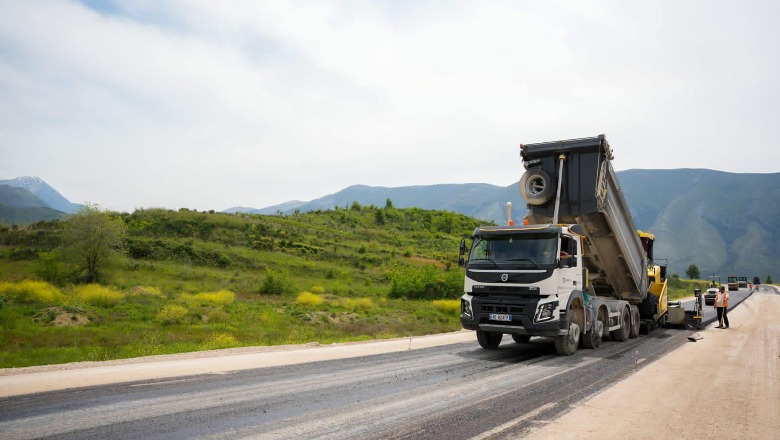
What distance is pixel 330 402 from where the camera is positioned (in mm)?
7117

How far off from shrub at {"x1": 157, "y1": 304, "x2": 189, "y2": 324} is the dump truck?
1599 cm

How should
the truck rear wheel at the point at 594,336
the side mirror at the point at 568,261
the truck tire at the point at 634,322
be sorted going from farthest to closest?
1. the truck tire at the point at 634,322
2. the truck rear wheel at the point at 594,336
3. the side mirror at the point at 568,261

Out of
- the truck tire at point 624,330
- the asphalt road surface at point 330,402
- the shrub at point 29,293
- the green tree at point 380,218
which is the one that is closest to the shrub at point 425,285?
the shrub at point 29,293

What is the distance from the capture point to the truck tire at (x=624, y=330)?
14867mm

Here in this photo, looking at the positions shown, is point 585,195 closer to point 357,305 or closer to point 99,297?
point 357,305

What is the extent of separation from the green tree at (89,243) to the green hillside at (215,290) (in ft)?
2.51

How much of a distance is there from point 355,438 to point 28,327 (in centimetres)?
2020

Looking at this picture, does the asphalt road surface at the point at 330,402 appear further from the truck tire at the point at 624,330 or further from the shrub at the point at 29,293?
the shrub at the point at 29,293

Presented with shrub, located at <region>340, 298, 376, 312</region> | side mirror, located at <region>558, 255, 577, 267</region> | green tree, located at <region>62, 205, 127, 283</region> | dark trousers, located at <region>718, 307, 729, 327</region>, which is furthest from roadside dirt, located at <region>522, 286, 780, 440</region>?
green tree, located at <region>62, 205, 127, 283</region>

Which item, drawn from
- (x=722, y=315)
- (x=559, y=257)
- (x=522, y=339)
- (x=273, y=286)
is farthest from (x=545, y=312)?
(x=273, y=286)

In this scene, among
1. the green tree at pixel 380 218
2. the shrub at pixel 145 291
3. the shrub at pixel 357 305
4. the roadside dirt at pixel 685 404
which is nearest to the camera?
the roadside dirt at pixel 685 404

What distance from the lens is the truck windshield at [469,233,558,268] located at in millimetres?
11070

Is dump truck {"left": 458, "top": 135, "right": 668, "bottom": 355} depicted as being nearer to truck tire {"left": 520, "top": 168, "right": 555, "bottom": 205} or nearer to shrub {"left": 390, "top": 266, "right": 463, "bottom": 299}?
truck tire {"left": 520, "top": 168, "right": 555, "bottom": 205}

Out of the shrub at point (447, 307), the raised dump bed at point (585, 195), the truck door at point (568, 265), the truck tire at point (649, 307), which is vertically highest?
the raised dump bed at point (585, 195)
